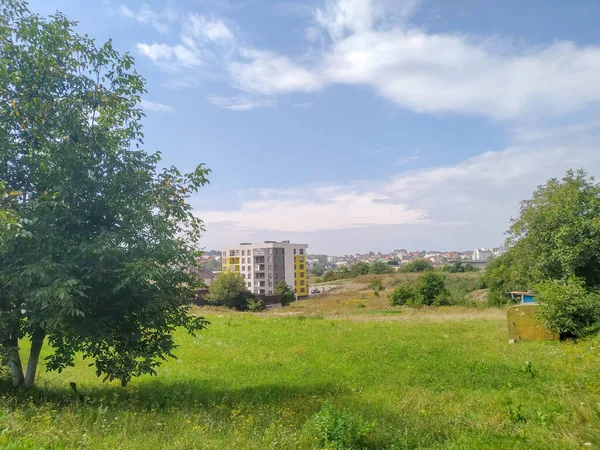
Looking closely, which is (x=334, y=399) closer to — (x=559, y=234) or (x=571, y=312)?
(x=571, y=312)

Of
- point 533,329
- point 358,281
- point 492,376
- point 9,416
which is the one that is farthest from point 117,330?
point 358,281

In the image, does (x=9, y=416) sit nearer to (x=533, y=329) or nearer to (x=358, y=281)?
(x=533, y=329)

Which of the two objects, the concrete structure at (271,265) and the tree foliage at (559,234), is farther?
the concrete structure at (271,265)

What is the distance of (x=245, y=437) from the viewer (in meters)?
5.61

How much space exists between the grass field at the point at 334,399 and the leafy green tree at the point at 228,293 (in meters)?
44.4

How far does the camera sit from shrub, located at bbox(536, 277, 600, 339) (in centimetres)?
1480

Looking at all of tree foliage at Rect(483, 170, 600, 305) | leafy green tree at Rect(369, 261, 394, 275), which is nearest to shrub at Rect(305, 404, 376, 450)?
tree foliage at Rect(483, 170, 600, 305)

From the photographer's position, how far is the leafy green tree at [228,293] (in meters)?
61.3

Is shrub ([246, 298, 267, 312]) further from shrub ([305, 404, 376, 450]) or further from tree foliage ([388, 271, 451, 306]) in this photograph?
shrub ([305, 404, 376, 450])

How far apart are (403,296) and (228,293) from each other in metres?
27.5

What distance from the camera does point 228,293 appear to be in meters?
61.8

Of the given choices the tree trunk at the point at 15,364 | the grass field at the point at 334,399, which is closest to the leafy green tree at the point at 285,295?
the grass field at the point at 334,399

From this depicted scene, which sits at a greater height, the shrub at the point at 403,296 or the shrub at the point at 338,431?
the shrub at the point at 338,431

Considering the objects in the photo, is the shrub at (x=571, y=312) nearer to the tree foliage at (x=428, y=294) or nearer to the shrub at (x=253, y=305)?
the tree foliage at (x=428, y=294)
